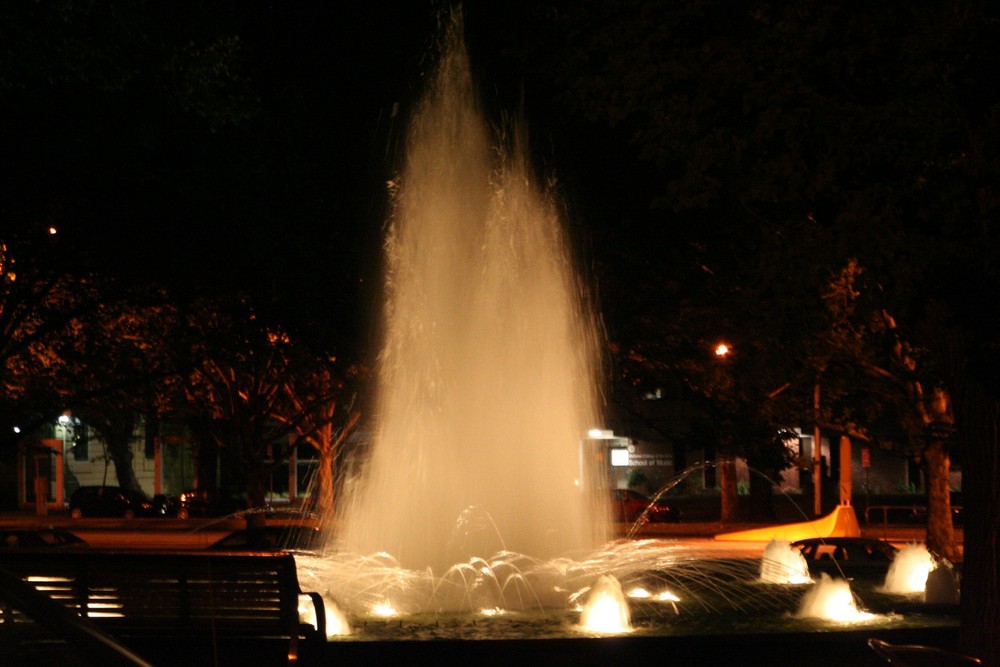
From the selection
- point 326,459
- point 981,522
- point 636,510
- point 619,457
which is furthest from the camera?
point 619,457

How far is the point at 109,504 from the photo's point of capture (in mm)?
55094

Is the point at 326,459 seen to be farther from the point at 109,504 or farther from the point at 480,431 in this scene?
the point at 480,431

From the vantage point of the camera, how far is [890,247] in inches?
468

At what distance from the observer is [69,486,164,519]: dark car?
55000 mm

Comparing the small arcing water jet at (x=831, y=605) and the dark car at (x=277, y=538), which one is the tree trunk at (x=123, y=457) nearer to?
the dark car at (x=277, y=538)

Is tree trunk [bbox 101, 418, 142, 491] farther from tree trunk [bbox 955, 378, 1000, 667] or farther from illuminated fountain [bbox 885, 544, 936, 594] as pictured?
tree trunk [bbox 955, 378, 1000, 667]

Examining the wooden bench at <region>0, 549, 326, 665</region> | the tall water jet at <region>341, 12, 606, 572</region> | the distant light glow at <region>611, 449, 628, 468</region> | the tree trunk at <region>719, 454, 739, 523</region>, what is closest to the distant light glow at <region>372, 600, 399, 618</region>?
the tall water jet at <region>341, 12, 606, 572</region>

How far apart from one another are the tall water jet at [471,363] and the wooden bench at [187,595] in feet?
21.9

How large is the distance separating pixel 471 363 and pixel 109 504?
40.8 metres

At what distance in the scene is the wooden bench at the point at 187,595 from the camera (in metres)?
10.1

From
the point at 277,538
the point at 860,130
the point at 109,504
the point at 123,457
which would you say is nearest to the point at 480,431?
the point at 277,538

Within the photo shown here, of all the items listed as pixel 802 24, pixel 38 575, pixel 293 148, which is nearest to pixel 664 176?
pixel 293 148

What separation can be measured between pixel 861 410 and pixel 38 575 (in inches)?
1064

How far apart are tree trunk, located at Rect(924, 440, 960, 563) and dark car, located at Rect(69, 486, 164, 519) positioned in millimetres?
36264
